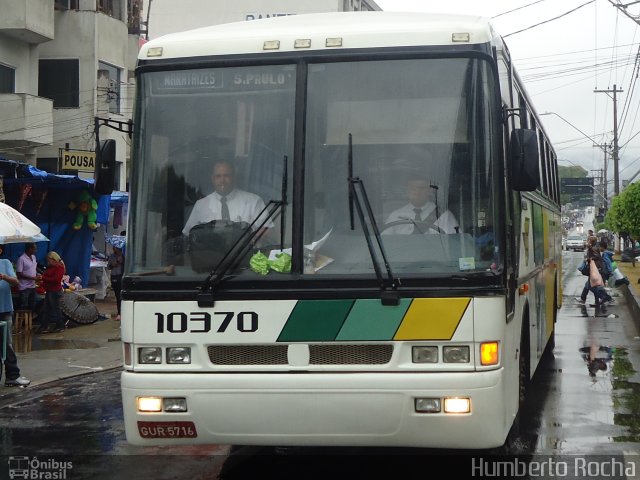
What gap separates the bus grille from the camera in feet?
20.2

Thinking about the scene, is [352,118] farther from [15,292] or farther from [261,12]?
[261,12]

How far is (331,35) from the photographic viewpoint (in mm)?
6609

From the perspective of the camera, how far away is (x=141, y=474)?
760cm

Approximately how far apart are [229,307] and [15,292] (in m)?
13.1

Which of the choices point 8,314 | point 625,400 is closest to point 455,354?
point 625,400

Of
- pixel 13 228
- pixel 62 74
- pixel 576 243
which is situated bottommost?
pixel 576 243

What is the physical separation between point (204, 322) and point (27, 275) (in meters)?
12.6

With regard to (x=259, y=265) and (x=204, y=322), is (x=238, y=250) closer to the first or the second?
(x=259, y=265)

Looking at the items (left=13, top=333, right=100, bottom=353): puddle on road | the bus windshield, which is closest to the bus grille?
the bus windshield

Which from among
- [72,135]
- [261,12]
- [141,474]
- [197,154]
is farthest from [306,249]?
[261,12]

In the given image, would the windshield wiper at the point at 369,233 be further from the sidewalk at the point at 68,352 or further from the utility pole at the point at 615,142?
the utility pole at the point at 615,142

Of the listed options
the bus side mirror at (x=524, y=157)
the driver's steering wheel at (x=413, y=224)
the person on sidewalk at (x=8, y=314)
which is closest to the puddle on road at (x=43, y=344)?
the person on sidewalk at (x=8, y=314)

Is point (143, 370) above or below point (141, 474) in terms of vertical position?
above

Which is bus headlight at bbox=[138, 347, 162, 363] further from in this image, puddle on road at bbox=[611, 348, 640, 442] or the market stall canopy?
the market stall canopy
